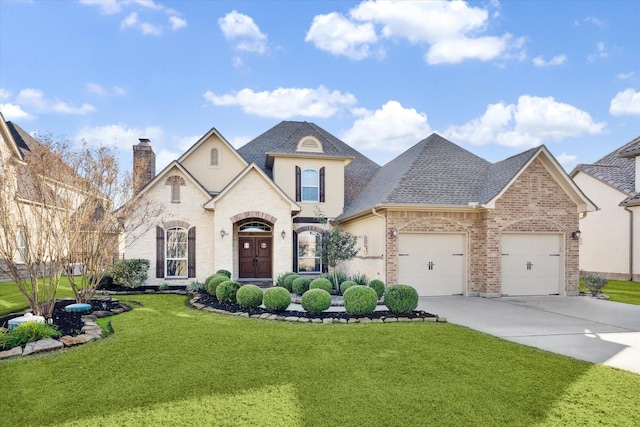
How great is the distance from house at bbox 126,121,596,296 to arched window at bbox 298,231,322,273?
5 cm

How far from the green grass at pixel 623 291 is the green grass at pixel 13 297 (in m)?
18.9

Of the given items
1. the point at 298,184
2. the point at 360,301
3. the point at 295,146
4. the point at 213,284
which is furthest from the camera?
the point at 295,146

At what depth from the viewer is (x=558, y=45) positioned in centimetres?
1574

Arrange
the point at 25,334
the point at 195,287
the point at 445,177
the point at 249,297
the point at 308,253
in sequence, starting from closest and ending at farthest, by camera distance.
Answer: the point at 25,334 < the point at 249,297 < the point at 445,177 < the point at 195,287 < the point at 308,253

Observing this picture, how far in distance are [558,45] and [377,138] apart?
16107 millimetres

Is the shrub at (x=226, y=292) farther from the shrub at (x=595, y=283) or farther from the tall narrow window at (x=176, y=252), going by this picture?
the shrub at (x=595, y=283)

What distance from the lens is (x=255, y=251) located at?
60.4 ft

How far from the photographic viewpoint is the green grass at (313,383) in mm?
4223

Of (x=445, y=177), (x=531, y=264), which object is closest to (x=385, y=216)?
(x=445, y=177)

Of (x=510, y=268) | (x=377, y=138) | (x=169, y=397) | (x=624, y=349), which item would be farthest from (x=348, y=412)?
(x=377, y=138)

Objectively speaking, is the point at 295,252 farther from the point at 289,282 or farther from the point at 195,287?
the point at 195,287

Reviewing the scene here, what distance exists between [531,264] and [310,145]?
35.7 ft

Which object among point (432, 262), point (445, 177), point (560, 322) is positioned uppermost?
point (445, 177)

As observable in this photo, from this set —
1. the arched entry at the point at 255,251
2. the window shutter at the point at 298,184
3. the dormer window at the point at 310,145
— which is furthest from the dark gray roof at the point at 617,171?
the arched entry at the point at 255,251
